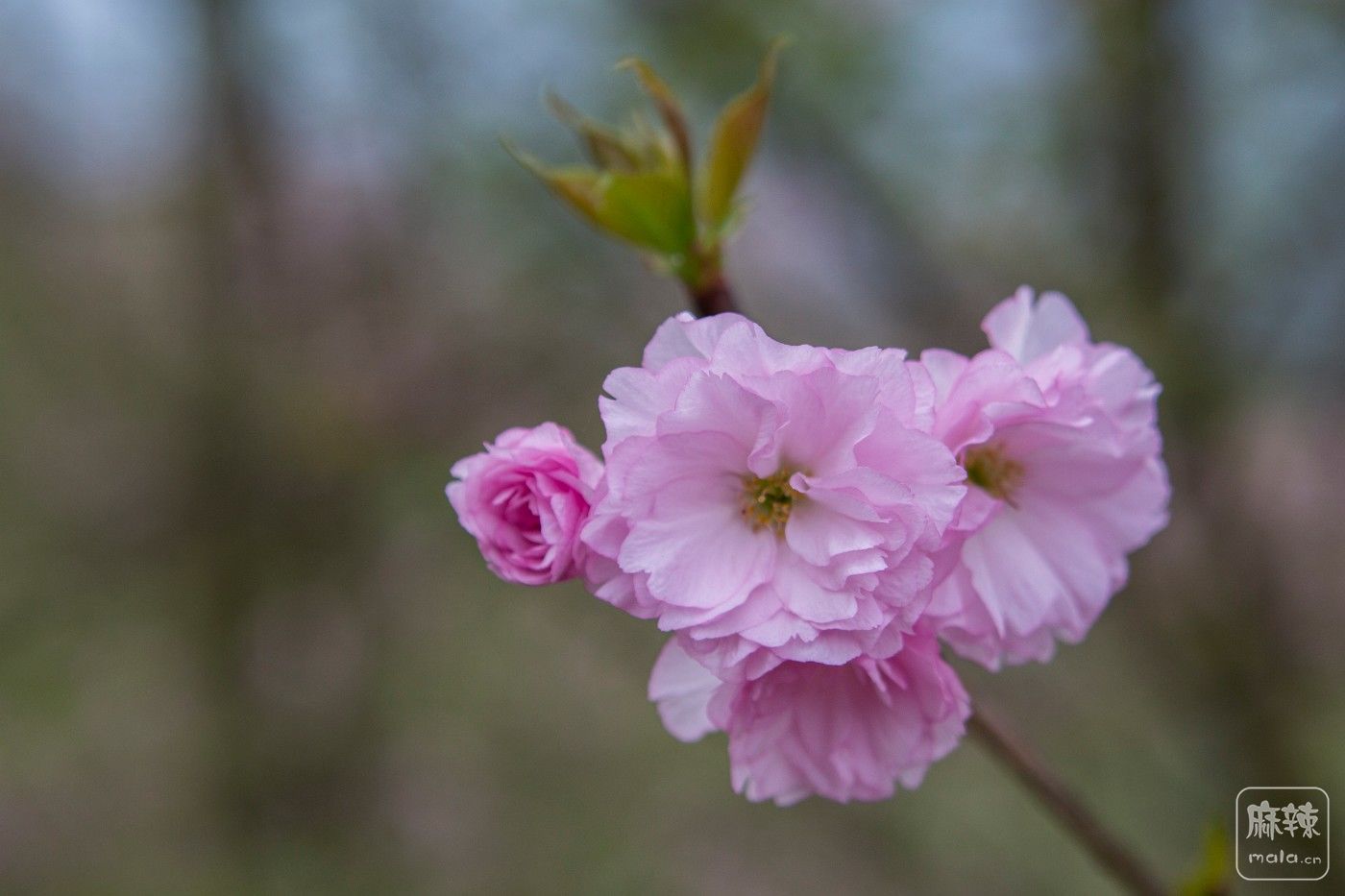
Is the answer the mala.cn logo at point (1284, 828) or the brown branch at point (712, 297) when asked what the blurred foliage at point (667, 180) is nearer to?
the brown branch at point (712, 297)

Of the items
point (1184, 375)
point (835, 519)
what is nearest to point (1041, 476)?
point (835, 519)

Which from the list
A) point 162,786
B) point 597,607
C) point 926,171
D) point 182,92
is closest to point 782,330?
point 926,171

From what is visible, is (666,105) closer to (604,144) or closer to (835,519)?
(604,144)

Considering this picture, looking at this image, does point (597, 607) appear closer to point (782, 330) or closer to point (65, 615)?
point (782, 330)

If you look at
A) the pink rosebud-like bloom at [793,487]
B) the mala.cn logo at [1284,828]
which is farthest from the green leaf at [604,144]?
the mala.cn logo at [1284,828]

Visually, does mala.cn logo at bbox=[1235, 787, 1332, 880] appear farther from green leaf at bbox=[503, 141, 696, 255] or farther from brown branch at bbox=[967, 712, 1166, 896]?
green leaf at bbox=[503, 141, 696, 255]
